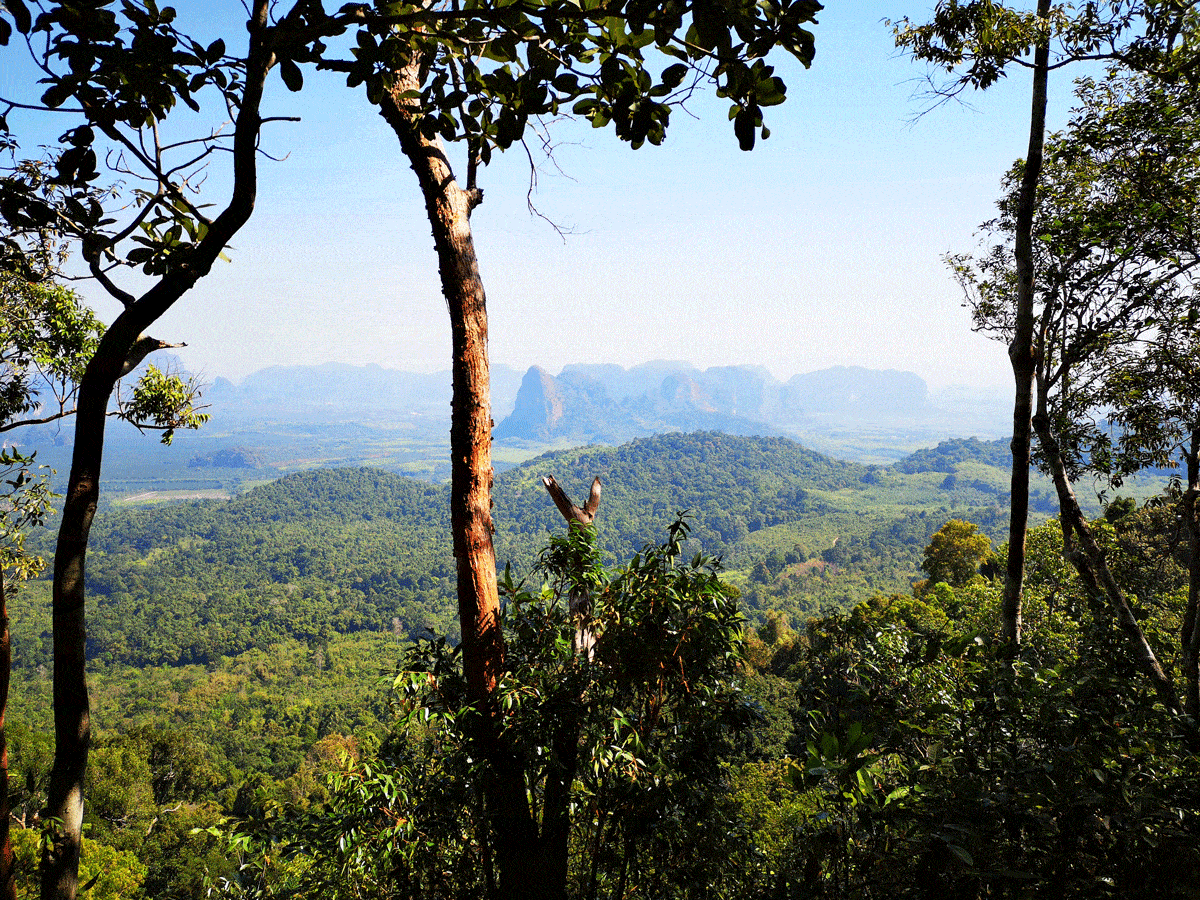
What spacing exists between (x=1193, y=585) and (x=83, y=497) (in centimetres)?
560

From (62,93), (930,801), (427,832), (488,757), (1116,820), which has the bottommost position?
(427,832)

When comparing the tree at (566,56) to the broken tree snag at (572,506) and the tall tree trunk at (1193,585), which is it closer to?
the broken tree snag at (572,506)

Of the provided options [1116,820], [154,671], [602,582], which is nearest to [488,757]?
[602,582]

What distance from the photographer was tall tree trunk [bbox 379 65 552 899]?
2180mm

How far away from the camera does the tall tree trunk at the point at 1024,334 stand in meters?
3.52

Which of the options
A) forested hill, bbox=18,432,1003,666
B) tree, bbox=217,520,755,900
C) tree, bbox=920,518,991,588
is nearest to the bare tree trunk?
tree, bbox=217,520,755,900

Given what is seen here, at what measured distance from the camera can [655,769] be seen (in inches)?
81.6

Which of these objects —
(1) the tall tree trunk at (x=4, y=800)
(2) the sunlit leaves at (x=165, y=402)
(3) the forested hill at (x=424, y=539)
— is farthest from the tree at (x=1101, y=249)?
(3) the forested hill at (x=424, y=539)

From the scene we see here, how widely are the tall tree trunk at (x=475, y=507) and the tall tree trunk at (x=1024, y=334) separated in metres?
2.93

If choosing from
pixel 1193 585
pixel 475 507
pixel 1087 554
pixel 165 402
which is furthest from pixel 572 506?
pixel 1193 585

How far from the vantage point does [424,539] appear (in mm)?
80188

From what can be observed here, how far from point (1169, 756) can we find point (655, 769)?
Answer: 4.53 ft

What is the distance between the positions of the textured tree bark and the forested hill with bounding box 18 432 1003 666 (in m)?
30.7

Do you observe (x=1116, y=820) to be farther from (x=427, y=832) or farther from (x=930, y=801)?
(x=427, y=832)
